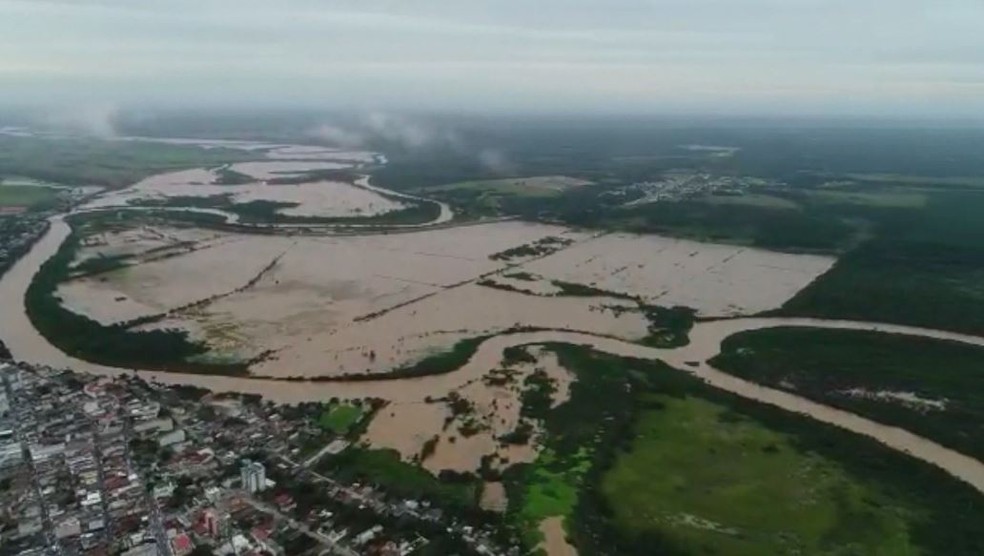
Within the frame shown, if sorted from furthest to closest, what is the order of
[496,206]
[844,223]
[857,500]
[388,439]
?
1. [496,206]
2. [844,223]
3. [388,439]
4. [857,500]

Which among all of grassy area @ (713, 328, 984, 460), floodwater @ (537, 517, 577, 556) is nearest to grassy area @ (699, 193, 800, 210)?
grassy area @ (713, 328, 984, 460)

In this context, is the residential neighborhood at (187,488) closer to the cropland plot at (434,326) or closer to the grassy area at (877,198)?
the cropland plot at (434,326)

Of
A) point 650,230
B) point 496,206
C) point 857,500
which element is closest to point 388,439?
point 857,500

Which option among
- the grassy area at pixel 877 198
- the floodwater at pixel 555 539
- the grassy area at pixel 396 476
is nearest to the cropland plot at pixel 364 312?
the grassy area at pixel 396 476

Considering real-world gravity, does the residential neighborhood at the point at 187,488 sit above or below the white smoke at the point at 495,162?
below

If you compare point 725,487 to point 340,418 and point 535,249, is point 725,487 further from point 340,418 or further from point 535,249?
point 535,249

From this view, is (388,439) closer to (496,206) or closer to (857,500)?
(857,500)

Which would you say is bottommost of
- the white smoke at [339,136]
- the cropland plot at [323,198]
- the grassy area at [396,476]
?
the grassy area at [396,476]

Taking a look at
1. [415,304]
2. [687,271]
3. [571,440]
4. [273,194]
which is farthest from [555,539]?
[273,194]

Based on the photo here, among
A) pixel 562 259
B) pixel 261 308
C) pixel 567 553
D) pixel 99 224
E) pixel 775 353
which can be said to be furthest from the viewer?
pixel 99 224
